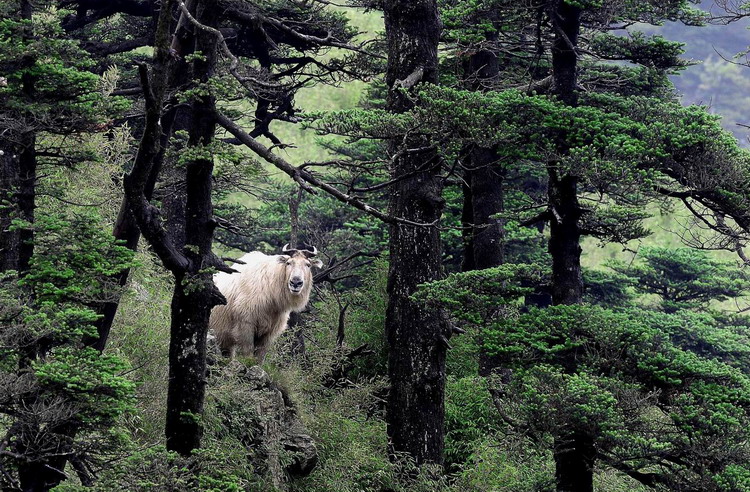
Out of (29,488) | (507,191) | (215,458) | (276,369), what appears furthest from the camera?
(507,191)

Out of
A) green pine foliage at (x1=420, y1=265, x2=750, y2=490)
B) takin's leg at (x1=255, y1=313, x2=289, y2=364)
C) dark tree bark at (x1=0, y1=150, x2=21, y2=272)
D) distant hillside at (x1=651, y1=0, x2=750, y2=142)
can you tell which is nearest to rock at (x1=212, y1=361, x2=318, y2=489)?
takin's leg at (x1=255, y1=313, x2=289, y2=364)

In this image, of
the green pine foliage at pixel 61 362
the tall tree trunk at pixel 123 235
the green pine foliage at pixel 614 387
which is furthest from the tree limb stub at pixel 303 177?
the green pine foliage at pixel 61 362

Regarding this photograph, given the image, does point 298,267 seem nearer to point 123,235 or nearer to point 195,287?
point 123,235

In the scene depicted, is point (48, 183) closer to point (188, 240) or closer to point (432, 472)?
point (188, 240)

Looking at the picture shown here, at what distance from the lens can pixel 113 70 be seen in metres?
18.5

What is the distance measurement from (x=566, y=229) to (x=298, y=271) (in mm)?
5039

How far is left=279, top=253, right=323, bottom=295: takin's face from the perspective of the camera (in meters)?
14.4

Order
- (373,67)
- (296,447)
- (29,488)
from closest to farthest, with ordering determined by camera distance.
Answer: (29,488) < (296,447) < (373,67)

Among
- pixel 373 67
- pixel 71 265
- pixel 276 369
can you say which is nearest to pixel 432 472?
pixel 276 369

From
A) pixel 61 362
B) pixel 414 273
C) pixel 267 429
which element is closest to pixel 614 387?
pixel 414 273

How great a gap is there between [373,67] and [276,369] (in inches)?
291

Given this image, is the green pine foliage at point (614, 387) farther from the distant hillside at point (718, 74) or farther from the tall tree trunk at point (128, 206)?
the distant hillside at point (718, 74)

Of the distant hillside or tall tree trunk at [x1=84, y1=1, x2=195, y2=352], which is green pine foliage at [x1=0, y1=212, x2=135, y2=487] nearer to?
tall tree trunk at [x1=84, y1=1, x2=195, y2=352]

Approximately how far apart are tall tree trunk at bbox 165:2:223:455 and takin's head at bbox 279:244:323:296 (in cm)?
478
